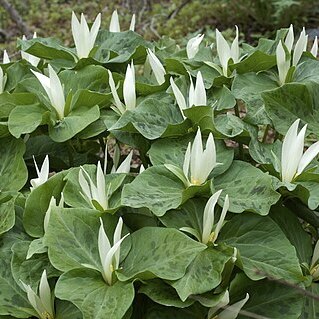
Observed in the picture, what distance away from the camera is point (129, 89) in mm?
1505

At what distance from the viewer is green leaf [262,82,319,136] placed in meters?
1.46

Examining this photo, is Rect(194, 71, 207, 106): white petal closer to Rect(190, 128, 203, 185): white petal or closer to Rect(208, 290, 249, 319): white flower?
Rect(190, 128, 203, 185): white petal

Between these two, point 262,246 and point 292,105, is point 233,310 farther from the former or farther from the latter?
point 292,105

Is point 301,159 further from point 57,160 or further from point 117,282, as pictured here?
point 57,160

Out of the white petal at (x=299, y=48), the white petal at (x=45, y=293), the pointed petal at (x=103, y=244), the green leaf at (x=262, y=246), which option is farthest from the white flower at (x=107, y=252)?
the white petal at (x=299, y=48)

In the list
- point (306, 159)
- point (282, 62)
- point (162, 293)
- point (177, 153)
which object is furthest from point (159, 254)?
point (282, 62)

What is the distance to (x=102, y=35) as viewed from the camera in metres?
1.83

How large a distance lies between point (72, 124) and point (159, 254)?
45cm

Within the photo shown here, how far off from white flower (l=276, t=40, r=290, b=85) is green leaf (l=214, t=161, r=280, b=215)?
0.35 metres

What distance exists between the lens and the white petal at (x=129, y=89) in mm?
1498

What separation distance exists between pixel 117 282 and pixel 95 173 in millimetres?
295

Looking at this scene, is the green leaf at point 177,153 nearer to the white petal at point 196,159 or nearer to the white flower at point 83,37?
the white petal at point 196,159

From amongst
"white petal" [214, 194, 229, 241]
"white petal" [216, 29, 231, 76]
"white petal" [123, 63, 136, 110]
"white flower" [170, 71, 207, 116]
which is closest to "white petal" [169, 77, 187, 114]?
"white flower" [170, 71, 207, 116]

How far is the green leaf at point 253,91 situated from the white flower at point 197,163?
0.23m
